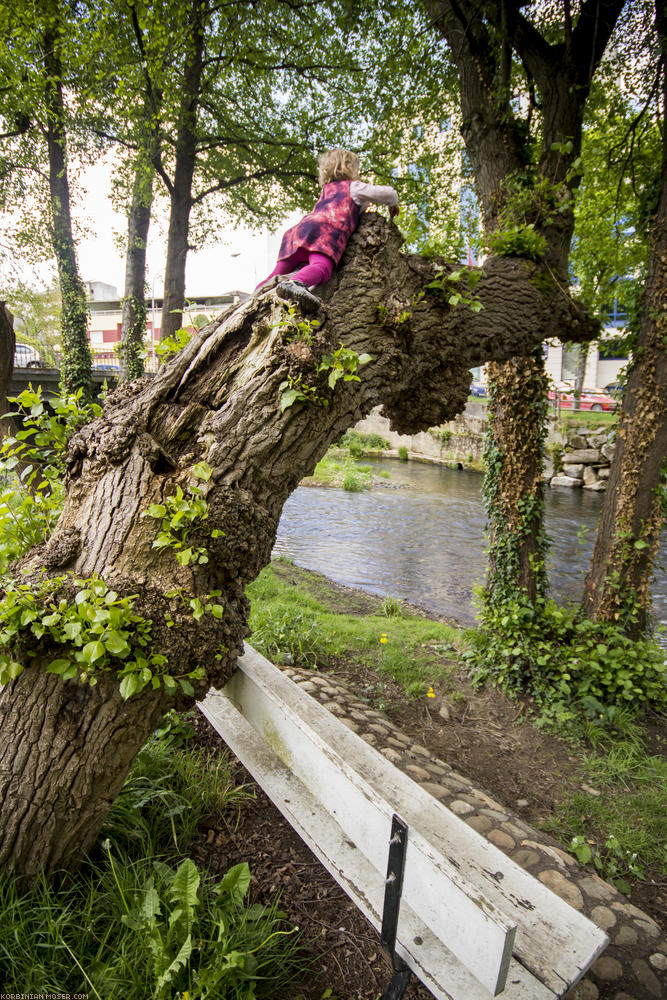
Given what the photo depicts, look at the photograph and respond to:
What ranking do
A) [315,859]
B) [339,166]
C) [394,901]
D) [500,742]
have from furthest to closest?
[500,742], [339,166], [315,859], [394,901]

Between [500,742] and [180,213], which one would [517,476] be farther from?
[180,213]

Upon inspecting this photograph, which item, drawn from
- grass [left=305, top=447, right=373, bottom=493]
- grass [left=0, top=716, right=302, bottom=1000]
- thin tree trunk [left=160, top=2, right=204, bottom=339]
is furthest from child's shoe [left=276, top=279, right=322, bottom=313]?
grass [left=305, top=447, right=373, bottom=493]

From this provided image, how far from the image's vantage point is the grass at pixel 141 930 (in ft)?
6.05

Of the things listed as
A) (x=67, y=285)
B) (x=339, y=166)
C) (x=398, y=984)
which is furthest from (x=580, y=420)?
(x=398, y=984)

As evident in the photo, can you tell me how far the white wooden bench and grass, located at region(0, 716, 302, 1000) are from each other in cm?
38

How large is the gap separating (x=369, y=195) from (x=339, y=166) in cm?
36

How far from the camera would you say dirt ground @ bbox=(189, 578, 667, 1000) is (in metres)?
2.16

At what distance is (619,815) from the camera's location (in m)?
3.73

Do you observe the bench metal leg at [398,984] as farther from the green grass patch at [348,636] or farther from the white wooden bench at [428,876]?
the green grass patch at [348,636]

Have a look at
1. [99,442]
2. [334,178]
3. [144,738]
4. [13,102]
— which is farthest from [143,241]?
[144,738]

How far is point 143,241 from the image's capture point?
11.7 m

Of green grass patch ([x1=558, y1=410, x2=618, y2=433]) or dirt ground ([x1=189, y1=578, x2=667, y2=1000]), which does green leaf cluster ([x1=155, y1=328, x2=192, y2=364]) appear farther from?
green grass patch ([x1=558, y1=410, x2=618, y2=433])

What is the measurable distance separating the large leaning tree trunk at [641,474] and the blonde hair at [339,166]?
2.94 metres

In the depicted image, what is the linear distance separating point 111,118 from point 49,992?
40.0 feet
